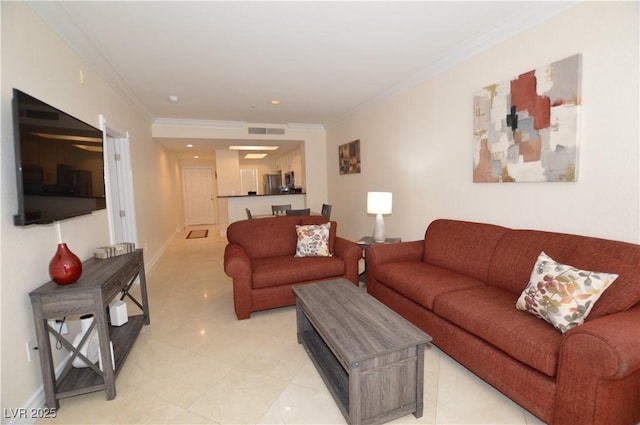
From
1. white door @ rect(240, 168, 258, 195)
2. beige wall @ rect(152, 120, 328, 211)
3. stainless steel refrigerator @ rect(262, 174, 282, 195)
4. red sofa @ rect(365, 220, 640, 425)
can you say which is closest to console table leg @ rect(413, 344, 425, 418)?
red sofa @ rect(365, 220, 640, 425)

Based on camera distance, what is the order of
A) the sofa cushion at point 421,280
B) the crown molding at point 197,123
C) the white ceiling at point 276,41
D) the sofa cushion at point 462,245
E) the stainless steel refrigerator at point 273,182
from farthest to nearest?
the stainless steel refrigerator at point 273,182
the crown molding at point 197,123
the sofa cushion at point 462,245
the sofa cushion at point 421,280
the white ceiling at point 276,41

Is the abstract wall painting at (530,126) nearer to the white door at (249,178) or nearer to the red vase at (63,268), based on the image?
the red vase at (63,268)

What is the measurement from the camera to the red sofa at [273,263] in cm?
283

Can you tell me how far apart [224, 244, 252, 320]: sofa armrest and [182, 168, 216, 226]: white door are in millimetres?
7865

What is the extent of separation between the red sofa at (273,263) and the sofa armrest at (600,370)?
6.61 feet

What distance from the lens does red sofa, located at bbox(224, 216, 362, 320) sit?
283 centimetres

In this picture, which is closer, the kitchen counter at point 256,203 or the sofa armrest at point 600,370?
the sofa armrest at point 600,370

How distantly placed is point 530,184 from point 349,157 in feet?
10.6

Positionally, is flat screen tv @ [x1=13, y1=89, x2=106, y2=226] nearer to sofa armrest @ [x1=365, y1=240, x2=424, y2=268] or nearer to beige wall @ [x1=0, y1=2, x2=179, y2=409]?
beige wall @ [x1=0, y1=2, x2=179, y2=409]

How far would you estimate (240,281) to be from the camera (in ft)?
9.20

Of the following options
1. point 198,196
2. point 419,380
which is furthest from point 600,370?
point 198,196

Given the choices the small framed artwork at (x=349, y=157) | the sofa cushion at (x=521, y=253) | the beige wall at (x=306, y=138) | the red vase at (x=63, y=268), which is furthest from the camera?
the beige wall at (x=306, y=138)

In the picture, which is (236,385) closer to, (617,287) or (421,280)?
(421,280)

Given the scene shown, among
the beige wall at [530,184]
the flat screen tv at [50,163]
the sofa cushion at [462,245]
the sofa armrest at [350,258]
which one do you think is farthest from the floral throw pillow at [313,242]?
the flat screen tv at [50,163]
